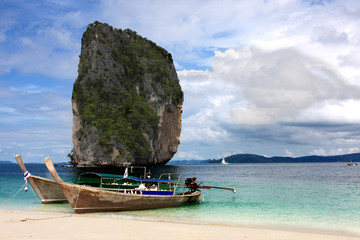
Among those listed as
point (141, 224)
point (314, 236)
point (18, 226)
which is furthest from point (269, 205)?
point (18, 226)

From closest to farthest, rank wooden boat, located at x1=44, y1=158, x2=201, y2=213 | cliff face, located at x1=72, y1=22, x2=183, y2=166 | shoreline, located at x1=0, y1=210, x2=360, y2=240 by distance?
shoreline, located at x1=0, y1=210, x2=360, y2=240 < wooden boat, located at x1=44, y1=158, x2=201, y2=213 < cliff face, located at x1=72, y1=22, x2=183, y2=166

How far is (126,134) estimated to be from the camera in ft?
259

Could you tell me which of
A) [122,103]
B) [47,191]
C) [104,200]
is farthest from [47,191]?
[122,103]

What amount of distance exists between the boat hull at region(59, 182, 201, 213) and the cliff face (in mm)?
57958

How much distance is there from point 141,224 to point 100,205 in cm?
401

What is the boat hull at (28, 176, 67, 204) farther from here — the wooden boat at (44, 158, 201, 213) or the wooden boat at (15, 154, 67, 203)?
the wooden boat at (44, 158, 201, 213)

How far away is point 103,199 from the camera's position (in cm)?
1614

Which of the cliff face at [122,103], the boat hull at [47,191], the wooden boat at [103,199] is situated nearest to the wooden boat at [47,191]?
the boat hull at [47,191]

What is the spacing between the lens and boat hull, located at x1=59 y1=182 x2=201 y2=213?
1549cm

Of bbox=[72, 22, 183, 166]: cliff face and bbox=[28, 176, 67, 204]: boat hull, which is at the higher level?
Answer: bbox=[72, 22, 183, 166]: cliff face

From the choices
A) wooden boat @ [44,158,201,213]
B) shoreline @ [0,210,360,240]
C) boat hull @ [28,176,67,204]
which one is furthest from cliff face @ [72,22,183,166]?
shoreline @ [0,210,360,240]

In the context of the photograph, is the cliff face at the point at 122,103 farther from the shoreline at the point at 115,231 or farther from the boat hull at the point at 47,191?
the shoreline at the point at 115,231

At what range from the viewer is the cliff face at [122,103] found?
76.4 m

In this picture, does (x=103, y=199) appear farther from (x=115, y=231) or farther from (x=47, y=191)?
(x=47, y=191)
